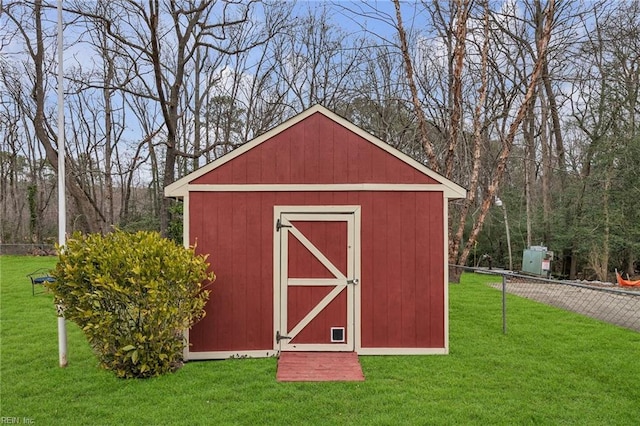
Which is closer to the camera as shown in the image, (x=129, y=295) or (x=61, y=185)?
(x=129, y=295)

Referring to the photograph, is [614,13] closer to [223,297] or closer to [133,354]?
[223,297]

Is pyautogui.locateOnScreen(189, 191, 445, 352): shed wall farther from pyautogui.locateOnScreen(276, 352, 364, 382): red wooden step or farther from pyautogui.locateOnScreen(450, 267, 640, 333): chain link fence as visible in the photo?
pyautogui.locateOnScreen(450, 267, 640, 333): chain link fence

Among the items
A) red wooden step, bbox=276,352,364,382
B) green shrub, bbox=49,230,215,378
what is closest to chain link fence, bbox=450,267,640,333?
red wooden step, bbox=276,352,364,382

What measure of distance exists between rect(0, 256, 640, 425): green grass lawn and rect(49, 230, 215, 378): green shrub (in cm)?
34

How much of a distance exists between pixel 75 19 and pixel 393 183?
8.15 meters

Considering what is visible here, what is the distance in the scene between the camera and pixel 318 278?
495 centimetres

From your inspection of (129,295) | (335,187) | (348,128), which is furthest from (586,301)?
(129,295)

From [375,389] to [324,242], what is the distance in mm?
1840

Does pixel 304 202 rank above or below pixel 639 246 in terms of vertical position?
above

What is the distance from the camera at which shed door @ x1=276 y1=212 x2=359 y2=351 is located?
194 inches

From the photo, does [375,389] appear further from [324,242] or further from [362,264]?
[324,242]

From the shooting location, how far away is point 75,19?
8359 millimetres

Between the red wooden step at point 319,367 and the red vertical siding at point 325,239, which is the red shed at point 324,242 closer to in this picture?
the red vertical siding at point 325,239

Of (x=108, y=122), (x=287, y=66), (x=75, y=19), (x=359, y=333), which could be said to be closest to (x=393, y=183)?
(x=359, y=333)
